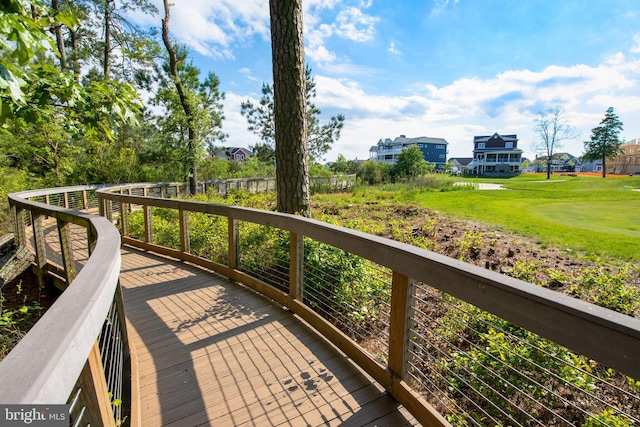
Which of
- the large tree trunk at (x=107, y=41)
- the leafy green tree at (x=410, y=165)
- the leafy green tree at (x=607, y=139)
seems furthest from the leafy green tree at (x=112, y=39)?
the leafy green tree at (x=607, y=139)

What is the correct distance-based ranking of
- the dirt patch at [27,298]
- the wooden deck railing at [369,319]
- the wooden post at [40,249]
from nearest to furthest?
1. the wooden deck railing at [369,319]
2. the wooden post at [40,249]
3. the dirt patch at [27,298]

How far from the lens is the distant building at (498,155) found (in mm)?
54250

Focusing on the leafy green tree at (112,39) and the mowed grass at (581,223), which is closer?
the mowed grass at (581,223)

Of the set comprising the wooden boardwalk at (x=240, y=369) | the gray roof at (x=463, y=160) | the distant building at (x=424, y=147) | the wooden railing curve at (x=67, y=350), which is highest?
the distant building at (x=424, y=147)

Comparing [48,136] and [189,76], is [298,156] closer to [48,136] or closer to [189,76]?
[48,136]

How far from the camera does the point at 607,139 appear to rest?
34594 mm

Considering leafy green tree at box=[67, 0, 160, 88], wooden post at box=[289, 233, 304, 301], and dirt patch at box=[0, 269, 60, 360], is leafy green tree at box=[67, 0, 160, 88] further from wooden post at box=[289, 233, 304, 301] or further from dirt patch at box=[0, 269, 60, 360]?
wooden post at box=[289, 233, 304, 301]

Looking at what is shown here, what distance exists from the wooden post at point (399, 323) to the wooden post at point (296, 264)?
1203 mm

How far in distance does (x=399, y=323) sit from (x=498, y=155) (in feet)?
207

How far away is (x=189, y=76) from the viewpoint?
17438 mm

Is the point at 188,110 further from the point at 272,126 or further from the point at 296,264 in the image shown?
the point at 296,264

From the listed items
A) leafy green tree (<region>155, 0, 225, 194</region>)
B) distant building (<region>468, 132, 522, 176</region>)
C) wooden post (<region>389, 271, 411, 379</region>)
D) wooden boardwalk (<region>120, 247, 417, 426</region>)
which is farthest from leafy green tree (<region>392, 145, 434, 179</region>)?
distant building (<region>468, 132, 522, 176</region>)

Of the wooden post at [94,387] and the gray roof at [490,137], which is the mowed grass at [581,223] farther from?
the gray roof at [490,137]

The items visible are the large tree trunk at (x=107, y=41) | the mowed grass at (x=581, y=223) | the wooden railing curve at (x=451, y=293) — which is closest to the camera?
the wooden railing curve at (x=451, y=293)
